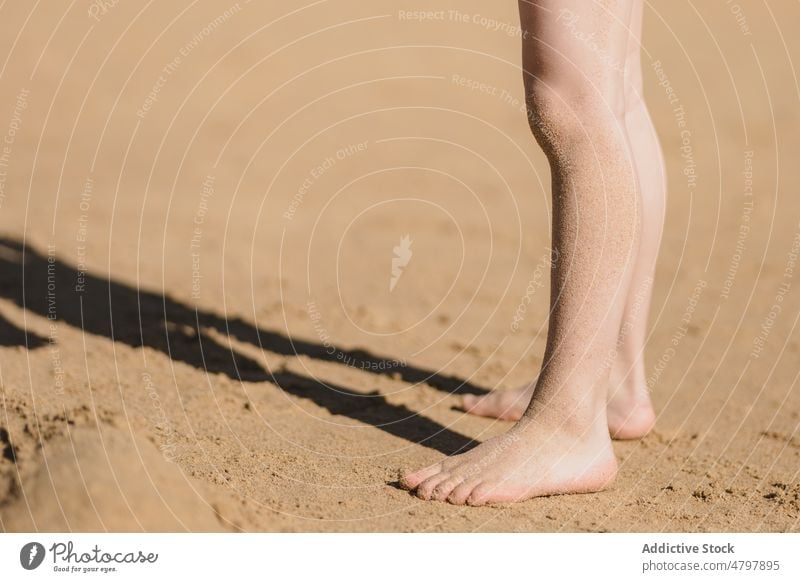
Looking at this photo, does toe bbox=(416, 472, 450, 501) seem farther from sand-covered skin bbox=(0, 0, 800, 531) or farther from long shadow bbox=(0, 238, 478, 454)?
long shadow bbox=(0, 238, 478, 454)

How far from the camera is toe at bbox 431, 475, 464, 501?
6.82ft

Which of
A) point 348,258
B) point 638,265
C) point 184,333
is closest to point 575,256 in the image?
point 638,265

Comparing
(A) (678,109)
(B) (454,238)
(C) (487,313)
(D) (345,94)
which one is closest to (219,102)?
(D) (345,94)

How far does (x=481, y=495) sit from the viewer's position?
2.07 m

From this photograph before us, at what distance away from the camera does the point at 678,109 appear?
5.52m

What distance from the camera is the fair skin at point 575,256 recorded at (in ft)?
6.70

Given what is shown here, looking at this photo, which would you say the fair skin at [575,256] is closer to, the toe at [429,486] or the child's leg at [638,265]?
the toe at [429,486]

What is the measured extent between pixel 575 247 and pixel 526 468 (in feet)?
1.49

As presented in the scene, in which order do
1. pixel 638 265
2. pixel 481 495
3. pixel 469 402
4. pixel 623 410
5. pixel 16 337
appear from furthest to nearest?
pixel 16 337
pixel 469 402
pixel 623 410
pixel 638 265
pixel 481 495
